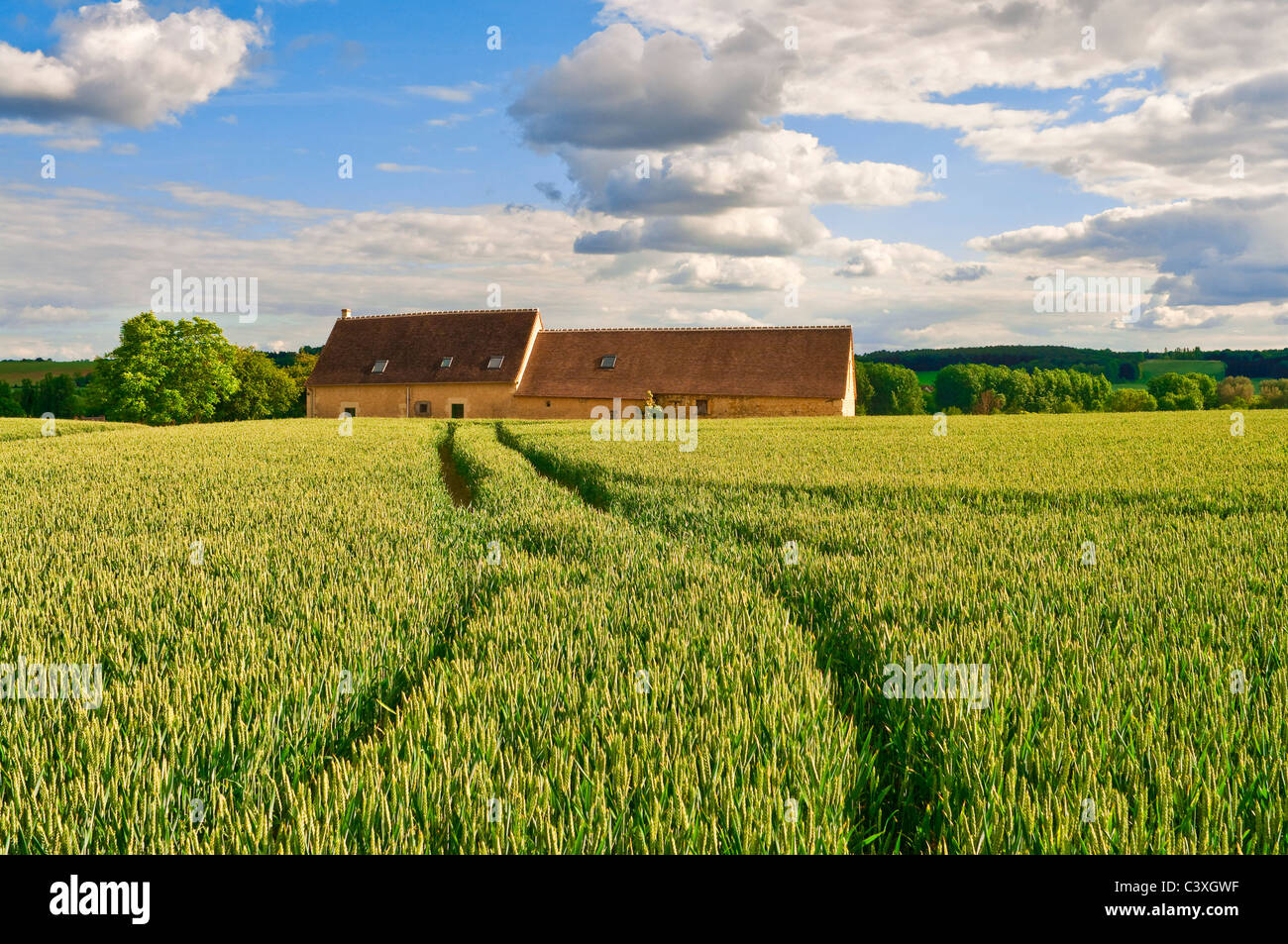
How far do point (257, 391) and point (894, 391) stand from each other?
65816 millimetres

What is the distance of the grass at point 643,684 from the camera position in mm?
2424

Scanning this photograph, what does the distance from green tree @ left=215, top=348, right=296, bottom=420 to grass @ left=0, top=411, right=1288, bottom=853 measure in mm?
58613

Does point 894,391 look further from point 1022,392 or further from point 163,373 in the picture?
point 163,373

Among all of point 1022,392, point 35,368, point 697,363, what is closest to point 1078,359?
point 1022,392

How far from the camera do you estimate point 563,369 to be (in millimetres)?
48094

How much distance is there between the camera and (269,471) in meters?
14.0

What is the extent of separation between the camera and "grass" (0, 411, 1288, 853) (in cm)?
242

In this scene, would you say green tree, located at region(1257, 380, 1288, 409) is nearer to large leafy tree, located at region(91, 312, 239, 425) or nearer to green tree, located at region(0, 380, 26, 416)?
large leafy tree, located at region(91, 312, 239, 425)

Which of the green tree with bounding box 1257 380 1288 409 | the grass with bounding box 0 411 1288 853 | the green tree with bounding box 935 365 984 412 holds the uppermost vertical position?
the green tree with bounding box 935 365 984 412

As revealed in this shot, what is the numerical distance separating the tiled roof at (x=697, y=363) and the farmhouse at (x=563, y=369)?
0.06 m

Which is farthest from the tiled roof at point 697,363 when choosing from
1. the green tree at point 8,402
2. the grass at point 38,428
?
the green tree at point 8,402

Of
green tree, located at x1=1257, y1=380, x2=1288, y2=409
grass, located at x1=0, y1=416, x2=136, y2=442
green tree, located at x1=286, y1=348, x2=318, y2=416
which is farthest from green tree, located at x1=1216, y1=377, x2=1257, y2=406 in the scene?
grass, located at x1=0, y1=416, x2=136, y2=442
